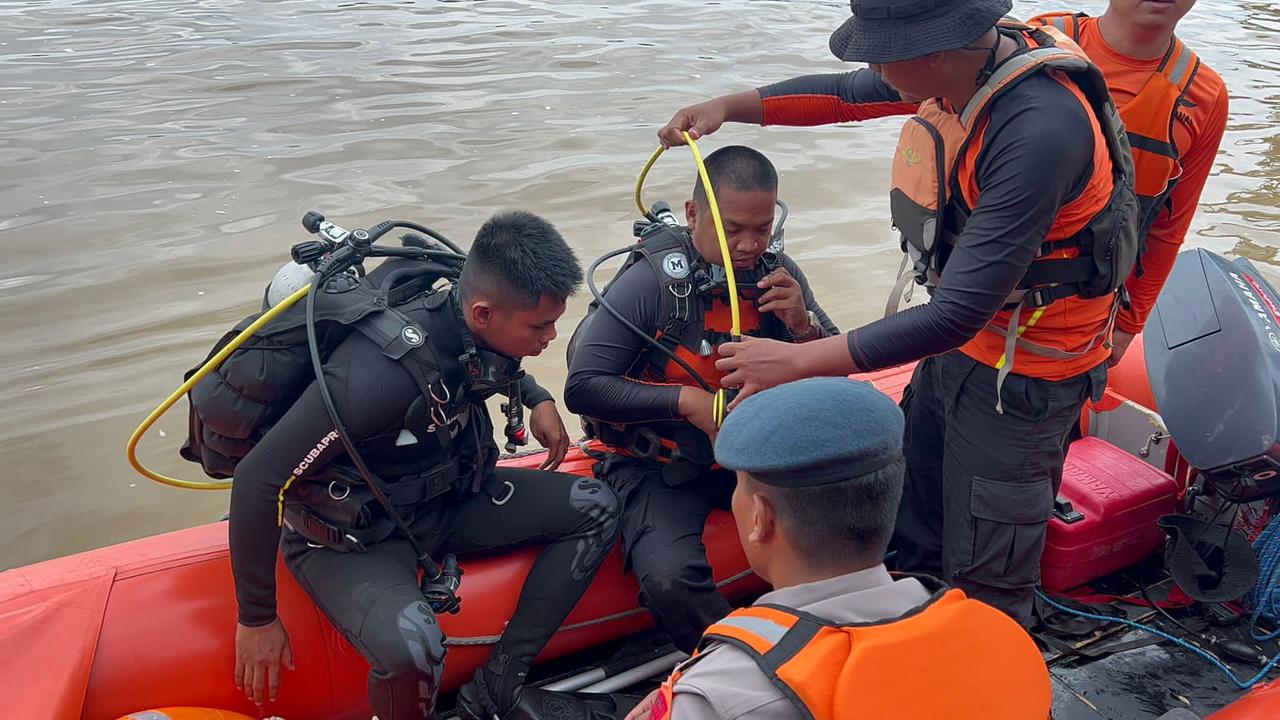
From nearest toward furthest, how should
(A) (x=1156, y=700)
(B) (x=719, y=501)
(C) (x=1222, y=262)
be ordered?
(A) (x=1156, y=700) < (B) (x=719, y=501) < (C) (x=1222, y=262)

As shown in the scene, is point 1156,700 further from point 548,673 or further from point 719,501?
point 548,673

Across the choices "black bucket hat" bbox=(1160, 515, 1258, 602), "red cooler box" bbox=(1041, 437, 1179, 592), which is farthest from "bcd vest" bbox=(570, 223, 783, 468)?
"black bucket hat" bbox=(1160, 515, 1258, 602)

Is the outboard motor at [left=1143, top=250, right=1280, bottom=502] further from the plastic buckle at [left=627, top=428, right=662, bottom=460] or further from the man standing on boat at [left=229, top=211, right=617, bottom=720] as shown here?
the man standing on boat at [left=229, top=211, right=617, bottom=720]

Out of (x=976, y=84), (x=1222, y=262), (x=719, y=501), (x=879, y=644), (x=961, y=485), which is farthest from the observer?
(x=1222, y=262)

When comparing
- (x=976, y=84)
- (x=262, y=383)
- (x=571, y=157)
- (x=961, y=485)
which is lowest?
(x=571, y=157)

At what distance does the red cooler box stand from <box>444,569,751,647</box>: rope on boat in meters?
0.87

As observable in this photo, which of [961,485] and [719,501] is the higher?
[961,485]

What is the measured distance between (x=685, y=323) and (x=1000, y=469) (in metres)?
0.81

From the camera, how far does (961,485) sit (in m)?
2.31

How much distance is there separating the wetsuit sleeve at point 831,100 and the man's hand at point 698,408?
2.50ft

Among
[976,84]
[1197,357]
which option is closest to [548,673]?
[976,84]

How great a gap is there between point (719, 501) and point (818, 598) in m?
1.36

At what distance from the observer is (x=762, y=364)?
2.01m

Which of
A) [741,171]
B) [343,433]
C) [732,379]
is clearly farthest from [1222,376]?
[343,433]
